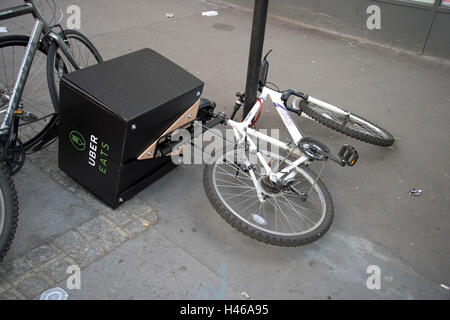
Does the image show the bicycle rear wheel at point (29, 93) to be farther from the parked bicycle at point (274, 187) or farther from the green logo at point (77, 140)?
the parked bicycle at point (274, 187)

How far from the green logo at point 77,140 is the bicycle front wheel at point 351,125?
2176mm

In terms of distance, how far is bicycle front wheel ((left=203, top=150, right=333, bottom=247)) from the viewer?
269 centimetres

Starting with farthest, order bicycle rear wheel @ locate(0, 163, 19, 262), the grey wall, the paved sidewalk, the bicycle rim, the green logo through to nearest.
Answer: the grey wall < the bicycle rim < the green logo < the paved sidewalk < bicycle rear wheel @ locate(0, 163, 19, 262)

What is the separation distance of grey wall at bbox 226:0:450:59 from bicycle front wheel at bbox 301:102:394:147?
278 centimetres

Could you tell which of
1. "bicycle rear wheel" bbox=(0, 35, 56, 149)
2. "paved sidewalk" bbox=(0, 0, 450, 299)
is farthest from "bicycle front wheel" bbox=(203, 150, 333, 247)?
"bicycle rear wheel" bbox=(0, 35, 56, 149)

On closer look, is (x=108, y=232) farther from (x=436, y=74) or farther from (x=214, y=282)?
(x=436, y=74)

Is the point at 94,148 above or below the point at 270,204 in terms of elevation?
above

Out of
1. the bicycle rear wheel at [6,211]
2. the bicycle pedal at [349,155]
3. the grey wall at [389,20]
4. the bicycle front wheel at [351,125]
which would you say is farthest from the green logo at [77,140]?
the grey wall at [389,20]

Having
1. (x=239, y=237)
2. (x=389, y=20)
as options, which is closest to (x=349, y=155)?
Result: (x=239, y=237)

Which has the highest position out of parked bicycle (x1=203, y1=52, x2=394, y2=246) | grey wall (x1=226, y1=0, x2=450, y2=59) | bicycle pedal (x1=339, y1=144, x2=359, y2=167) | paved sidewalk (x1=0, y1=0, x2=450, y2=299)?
grey wall (x1=226, y1=0, x2=450, y2=59)

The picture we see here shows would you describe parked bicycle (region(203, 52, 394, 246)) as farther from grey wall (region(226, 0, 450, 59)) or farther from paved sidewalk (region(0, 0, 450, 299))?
grey wall (region(226, 0, 450, 59))

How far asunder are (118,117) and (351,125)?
2.51 meters

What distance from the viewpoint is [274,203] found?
3.13m

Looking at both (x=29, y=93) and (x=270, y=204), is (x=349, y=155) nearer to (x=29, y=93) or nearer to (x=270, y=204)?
(x=270, y=204)
